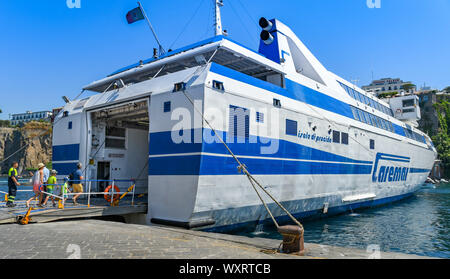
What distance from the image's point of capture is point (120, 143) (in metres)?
12.6

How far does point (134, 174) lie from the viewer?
12930mm

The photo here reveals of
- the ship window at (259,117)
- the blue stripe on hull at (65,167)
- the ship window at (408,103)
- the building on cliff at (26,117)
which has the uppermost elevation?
the building on cliff at (26,117)

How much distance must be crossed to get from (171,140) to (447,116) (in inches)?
3227

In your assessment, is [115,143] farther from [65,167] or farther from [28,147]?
[28,147]

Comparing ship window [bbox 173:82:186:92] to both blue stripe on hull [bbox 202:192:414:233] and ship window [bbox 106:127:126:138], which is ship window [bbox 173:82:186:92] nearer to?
blue stripe on hull [bbox 202:192:414:233]

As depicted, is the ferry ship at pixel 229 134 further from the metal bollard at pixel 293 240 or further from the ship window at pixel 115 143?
the metal bollard at pixel 293 240

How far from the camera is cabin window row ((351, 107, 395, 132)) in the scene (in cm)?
1540

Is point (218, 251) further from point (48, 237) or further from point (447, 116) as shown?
point (447, 116)

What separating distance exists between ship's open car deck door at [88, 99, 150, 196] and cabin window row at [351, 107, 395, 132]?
965cm

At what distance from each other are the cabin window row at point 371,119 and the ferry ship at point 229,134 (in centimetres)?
9

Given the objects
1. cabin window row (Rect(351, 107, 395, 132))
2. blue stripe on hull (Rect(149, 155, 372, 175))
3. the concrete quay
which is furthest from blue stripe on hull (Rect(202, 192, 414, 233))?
cabin window row (Rect(351, 107, 395, 132))

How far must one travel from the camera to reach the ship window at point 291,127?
1049 centimetres

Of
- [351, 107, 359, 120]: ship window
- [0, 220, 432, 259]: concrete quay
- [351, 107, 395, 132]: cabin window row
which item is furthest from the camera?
[351, 107, 395, 132]: cabin window row

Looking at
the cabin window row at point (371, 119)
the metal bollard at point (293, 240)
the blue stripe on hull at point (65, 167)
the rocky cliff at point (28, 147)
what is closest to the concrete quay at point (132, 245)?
the metal bollard at point (293, 240)
